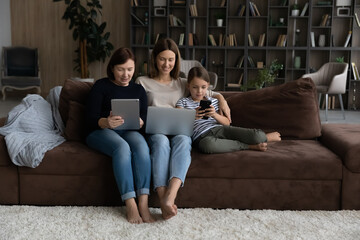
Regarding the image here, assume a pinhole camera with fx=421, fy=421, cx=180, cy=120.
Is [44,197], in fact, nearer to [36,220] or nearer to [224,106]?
[36,220]

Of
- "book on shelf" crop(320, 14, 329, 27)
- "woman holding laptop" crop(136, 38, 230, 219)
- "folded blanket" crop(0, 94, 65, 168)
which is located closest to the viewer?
"woman holding laptop" crop(136, 38, 230, 219)

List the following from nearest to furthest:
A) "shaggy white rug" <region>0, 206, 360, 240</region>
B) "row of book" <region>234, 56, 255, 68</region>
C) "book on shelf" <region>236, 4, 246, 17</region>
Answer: "shaggy white rug" <region>0, 206, 360, 240</region>, "book on shelf" <region>236, 4, 246, 17</region>, "row of book" <region>234, 56, 255, 68</region>

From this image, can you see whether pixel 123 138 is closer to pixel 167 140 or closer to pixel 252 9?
pixel 167 140

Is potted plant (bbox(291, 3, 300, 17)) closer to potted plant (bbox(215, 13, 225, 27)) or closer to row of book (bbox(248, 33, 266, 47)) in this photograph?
row of book (bbox(248, 33, 266, 47))

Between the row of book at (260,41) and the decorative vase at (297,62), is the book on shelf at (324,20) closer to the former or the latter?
the decorative vase at (297,62)

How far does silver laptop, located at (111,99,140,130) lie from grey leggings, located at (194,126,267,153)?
1.36 ft

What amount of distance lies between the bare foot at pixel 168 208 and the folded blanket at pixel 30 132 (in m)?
0.78

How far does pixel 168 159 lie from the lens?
2.39 metres

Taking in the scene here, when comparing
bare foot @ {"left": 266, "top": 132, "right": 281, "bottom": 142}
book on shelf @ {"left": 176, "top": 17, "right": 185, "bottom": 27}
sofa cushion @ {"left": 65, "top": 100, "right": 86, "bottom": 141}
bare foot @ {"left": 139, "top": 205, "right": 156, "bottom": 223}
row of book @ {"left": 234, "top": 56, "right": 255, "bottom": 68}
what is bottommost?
bare foot @ {"left": 139, "top": 205, "right": 156, "bottom": 223}

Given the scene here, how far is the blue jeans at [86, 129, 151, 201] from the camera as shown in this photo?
2273mm

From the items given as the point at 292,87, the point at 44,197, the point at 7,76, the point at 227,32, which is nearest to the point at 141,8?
the point at 227,32

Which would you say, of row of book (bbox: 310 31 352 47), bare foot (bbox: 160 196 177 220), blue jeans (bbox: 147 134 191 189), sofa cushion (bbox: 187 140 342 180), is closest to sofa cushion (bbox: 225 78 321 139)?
sofa cushion (bbox: 187 140 342 180)

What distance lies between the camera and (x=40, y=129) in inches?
109

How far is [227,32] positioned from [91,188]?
6.26 metres
